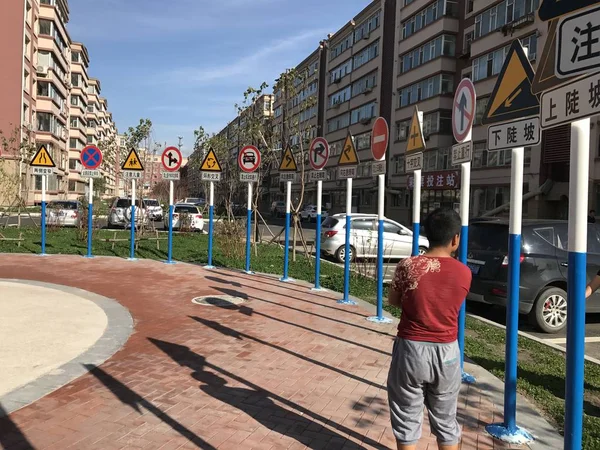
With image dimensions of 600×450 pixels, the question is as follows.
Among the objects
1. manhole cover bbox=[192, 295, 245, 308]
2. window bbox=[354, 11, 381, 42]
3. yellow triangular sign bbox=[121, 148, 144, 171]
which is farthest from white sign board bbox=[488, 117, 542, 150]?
window bbox=[354, 11, 381, 42]

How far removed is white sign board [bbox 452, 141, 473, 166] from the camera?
16.1ft

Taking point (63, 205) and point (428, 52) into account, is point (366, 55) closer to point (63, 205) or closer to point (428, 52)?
point (428, 52)

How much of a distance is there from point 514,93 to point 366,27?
5202 cm

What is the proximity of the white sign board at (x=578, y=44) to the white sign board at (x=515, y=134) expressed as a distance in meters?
1.04

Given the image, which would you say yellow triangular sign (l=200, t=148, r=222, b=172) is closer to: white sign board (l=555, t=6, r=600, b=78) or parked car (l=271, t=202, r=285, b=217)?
white sign board (l=555, t=6, r=600, b=78)

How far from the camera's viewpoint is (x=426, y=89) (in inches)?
1610

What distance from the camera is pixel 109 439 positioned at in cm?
371

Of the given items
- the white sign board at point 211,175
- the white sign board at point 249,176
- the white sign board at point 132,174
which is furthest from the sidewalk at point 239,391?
the white sign board at point 132,174

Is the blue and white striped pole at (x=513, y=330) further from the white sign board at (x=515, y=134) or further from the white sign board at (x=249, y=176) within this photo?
the white sign board at (x=249, y=176)

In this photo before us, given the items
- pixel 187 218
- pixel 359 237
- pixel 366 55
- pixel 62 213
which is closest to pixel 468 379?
pixel 359 237

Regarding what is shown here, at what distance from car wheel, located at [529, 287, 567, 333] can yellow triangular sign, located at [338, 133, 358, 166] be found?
11.6 ft

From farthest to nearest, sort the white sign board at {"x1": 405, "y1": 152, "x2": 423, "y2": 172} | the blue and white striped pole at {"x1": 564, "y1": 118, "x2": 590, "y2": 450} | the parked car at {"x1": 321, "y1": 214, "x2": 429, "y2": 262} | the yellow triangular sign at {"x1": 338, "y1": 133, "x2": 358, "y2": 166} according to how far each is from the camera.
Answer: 1. the parked car at {"x1": 321, "y1": 214, "x2": 429, "y2": 262}
2. the yellow triangular sign at {"x1": 338, "y1": 133, "x2": 358, "y2": 166}
3. the white sign board at {"x1": 405, "y1": 152, "x2": 423, "y2": 172}
4. the blue and white striped pole at {"x1": 564, "y1": 118, "x2": 590, "y2": 450}

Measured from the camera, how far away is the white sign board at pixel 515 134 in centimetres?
387

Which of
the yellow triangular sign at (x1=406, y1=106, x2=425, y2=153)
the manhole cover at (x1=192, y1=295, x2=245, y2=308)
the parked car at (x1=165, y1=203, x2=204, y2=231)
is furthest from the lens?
the parked car at (x1=165, y1=203, x2=204, y2=231)
